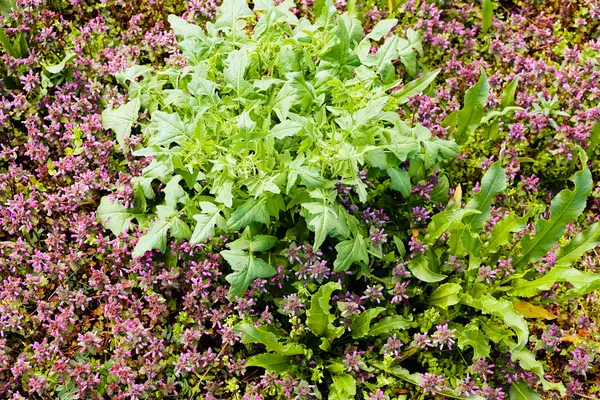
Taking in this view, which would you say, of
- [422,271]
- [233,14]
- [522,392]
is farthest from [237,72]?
[522,392]

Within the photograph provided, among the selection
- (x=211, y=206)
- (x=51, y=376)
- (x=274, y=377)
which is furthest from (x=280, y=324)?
(x=51, y=376)

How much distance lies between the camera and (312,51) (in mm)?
4109

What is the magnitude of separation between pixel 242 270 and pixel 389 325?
97cm

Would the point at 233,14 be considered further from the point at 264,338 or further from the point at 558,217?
the point at 558,217

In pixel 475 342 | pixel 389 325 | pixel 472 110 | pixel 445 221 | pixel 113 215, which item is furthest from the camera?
pixel 472 110

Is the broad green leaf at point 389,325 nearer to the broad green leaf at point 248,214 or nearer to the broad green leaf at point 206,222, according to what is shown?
the broad green leaf at point 248,214

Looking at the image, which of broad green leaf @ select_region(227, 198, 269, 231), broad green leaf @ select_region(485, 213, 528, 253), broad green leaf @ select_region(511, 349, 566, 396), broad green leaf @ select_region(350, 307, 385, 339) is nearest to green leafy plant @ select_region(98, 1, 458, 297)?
broad green leaf @ select_region(227, 198, 269, 231)

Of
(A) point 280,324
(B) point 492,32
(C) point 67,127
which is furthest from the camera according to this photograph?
(B) point 492,32

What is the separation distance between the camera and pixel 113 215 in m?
4.19

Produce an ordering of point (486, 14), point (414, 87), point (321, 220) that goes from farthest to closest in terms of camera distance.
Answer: point (486, 14) → point (414, 87) → point (321, 220)

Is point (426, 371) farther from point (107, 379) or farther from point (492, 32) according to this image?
point (492, 32)

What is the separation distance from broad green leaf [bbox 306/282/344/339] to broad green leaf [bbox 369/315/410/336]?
23 cm

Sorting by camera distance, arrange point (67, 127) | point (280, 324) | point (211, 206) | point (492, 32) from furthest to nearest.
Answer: point (492, 32) → point (67, 127) → point (280, 324) → point (211, 206)

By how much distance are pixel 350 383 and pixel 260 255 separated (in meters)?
0.97
